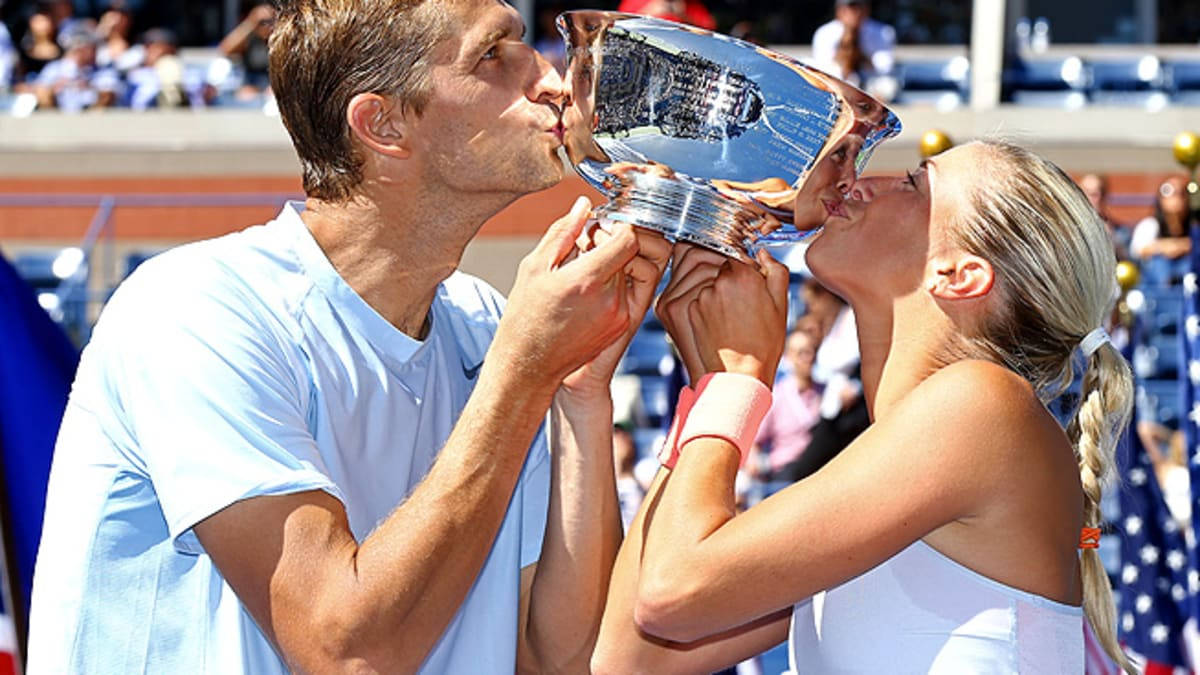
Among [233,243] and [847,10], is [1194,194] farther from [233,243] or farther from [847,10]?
[847,10]

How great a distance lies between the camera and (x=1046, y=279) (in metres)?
1.94

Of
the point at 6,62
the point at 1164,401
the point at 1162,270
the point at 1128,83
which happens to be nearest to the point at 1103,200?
the point at 1162,270

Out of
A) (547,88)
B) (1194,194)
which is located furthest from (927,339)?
(1194,194)

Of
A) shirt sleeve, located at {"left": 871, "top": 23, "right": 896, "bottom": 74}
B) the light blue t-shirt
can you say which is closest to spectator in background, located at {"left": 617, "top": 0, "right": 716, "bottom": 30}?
the light blue t-shirt

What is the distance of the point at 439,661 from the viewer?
6.59ft

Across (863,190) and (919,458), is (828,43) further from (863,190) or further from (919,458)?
(919,458)

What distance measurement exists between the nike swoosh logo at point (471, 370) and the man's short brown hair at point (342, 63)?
0.97 ft

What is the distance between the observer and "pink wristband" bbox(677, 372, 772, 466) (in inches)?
76.7

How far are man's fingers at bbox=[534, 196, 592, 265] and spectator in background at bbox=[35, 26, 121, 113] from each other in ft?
35.4

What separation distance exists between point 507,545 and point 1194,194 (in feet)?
8.39

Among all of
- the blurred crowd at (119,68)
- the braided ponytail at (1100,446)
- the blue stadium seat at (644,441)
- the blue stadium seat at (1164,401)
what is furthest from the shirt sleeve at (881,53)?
the braided ponytail at (1100,446)

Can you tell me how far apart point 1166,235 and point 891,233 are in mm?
5536

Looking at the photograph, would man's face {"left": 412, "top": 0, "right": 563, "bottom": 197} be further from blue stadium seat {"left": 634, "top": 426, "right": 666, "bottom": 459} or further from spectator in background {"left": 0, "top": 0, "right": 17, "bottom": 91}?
spectator in background {"left": 0, "top": 0, "right": 17, "bottom": 91}

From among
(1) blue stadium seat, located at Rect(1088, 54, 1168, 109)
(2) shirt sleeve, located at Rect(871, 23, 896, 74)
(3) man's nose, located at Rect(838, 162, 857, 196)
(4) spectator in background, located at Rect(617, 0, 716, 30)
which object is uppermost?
(3) man's nose, located at Rect(838, 162, 857, 196)
